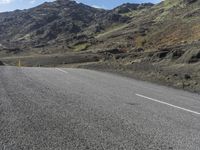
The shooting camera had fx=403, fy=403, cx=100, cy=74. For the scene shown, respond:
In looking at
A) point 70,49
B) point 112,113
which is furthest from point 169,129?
point 70,49

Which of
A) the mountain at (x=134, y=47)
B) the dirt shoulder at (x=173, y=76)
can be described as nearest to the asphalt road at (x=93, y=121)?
the dirt shoulder at (x=173, y=76)

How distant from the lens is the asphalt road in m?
6.99

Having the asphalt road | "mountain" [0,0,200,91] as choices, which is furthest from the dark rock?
the asphalt road

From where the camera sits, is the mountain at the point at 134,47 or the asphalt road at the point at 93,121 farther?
the mountain at the point at 134,47

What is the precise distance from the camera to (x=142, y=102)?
1223 centimetres

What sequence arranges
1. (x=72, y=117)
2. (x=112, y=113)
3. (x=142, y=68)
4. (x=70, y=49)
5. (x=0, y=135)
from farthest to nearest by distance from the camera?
(x=70, y=49) < (x=142, y=68) < (x=112, y=113) < (x=72, y=117) < (x=0, y=135)

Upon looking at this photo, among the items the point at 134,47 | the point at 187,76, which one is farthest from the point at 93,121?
the point at 134,47

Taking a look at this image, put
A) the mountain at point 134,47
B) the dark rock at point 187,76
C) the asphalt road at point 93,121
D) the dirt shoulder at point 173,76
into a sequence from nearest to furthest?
the asphalt road at point 93,121
the dirt shoulder at point 173,76
the dark rock at point 187,76
the mountain at point 134,47

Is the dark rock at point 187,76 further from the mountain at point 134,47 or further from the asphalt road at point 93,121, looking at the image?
the asphalt road at point 93,121

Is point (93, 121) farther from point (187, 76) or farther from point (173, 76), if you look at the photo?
point (173, 76)

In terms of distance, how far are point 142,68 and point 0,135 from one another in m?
21.5

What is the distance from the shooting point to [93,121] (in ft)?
28.7

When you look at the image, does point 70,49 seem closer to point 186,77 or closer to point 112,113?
point 186,77

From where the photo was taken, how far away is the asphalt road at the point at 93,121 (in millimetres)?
6988
